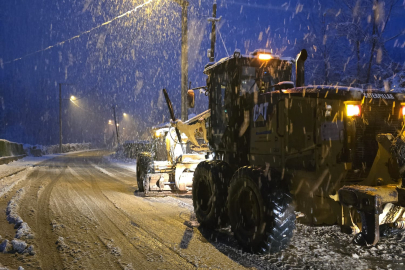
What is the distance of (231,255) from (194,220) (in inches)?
94.3

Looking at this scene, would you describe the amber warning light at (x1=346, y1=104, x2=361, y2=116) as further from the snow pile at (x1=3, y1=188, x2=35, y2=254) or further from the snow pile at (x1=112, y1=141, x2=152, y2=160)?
the snow pile at (x1=112, y1=141, x2=152, y2=160)

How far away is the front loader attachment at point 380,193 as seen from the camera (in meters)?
3.78

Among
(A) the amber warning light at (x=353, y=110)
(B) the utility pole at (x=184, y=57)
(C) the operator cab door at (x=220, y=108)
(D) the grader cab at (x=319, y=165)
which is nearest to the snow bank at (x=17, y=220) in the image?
(D) the grader cab at (x=319, y=165)

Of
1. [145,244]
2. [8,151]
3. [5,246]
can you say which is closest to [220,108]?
[145,244]

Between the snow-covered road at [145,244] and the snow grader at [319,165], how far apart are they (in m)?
0.49

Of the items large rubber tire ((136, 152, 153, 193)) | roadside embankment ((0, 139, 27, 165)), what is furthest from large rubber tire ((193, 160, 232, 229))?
roadside embankment ((0, 139, 27, 165))

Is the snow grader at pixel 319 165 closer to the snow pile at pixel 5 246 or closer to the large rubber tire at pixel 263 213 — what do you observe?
the large rubber tire at pixel 263 213

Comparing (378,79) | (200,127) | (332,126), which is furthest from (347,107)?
(378,79)

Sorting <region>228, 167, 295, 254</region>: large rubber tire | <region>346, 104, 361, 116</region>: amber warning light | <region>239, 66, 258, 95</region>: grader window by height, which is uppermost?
<region>239, 66, 258, 95</region>: grader window

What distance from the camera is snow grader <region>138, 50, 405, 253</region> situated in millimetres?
4035

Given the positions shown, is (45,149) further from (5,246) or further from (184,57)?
(5,246)

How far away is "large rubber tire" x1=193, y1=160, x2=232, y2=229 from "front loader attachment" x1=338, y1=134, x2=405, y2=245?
8.17 feet

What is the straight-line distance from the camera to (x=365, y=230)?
154 inches

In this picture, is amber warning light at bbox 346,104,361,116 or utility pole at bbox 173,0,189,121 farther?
utility pole at bbox 173,0,189,121
